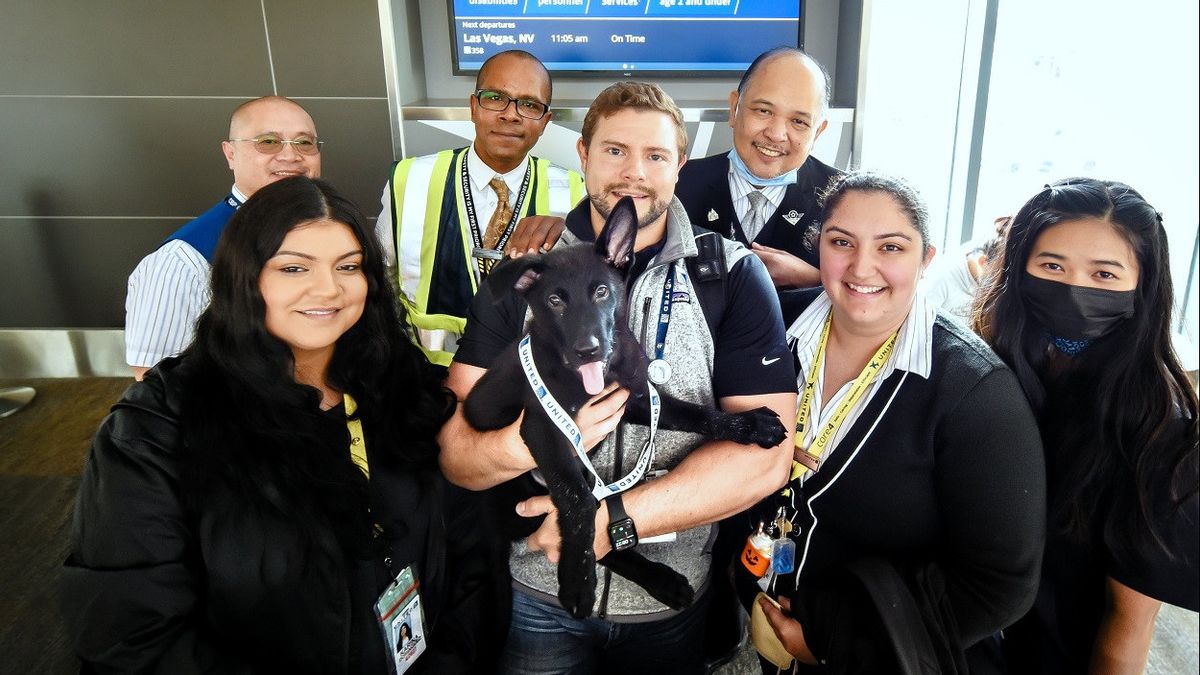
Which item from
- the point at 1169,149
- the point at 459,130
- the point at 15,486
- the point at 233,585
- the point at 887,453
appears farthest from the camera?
the point at 1169,149

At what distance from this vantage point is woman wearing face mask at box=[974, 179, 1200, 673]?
4.53ft

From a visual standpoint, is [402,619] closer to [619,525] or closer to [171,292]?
[619,525]

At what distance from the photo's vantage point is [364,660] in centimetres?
146

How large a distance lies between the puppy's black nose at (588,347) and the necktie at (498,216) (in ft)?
4.61

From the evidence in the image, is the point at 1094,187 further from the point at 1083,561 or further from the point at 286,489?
the point at 286,489

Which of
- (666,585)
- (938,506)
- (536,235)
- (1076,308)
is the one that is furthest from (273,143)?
(1076,308)

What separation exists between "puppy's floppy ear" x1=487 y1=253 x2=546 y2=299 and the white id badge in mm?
711

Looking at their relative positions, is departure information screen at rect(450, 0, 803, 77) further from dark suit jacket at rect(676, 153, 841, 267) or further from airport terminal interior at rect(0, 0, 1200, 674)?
dark suit jacket at rect(676, 153, 841, 267)

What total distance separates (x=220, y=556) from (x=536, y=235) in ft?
3.20

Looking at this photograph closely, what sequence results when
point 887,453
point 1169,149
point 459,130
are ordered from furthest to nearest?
point 1169,149 → point 459,130 → point 887,453

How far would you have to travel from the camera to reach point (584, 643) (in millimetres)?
1635

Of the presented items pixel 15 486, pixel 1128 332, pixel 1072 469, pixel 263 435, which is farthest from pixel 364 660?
pixel 15 486

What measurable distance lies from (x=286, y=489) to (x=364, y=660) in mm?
454

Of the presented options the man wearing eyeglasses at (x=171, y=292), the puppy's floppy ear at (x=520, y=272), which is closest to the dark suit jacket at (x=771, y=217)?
the puppy's floppy ear at (x=520, y=272)
